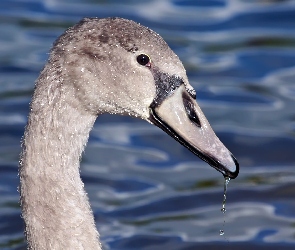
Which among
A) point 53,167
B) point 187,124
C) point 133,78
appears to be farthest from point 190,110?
point 53,167

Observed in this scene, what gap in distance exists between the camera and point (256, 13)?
14.2 m

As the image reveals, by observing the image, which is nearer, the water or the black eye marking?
the black eye marking

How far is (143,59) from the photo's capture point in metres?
6.47

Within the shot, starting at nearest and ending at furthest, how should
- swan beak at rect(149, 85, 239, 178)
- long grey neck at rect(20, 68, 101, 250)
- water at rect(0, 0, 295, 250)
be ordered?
long grey neck at rect(20, 68, 101, 250) → swan beak at rect(149, 85, 239, 178) → water at rect(0, 0, 295, 250)

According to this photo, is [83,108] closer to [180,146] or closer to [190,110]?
[190,110]

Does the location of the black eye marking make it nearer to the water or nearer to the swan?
the swan

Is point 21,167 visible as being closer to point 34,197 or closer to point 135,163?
point 34,197

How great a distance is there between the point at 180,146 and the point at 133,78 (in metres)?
4.53

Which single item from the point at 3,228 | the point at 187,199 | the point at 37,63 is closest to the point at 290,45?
the point at 37,63

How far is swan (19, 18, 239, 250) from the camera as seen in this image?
21.0ft

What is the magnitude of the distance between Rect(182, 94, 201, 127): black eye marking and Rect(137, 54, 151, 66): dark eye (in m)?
→ 0.32

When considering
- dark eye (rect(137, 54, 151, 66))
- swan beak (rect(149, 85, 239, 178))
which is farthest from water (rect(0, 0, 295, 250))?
dark eye (rect(137, 54, 151, 66))

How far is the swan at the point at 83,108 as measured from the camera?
6.41 meters

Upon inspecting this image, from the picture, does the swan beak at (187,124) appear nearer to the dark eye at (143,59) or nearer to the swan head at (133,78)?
the swan head at (133,78)
